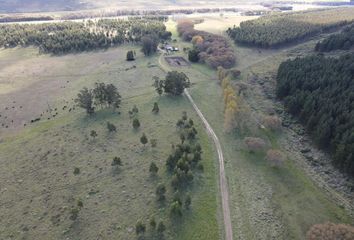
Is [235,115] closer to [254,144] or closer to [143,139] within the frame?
[254,144]

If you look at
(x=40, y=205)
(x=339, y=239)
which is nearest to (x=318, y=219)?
(x=339, y=239)

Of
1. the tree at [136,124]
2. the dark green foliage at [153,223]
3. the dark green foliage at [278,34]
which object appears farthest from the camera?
the dark green foliage at [278,34]

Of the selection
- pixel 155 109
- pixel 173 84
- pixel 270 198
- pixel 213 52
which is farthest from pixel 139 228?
pixel 213 52

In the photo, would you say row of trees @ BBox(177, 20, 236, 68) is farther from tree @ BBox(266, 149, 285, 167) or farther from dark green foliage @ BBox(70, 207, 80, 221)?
dark green foliage @ BBox(70, 207, 80, 221)

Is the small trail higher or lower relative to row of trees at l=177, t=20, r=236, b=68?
lower

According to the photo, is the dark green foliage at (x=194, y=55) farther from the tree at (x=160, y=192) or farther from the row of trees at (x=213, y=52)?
the tree at (x=160, y=192)

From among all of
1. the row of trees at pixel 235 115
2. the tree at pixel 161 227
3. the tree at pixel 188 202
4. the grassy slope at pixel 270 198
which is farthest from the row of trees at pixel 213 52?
the tree at pixel 161 227

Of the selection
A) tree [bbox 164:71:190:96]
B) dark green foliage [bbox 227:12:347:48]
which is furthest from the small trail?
dark green foliage [bbox 227:12:347:48]
